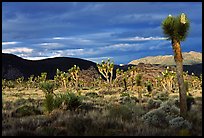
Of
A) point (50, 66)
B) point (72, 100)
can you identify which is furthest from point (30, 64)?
point (72, 100)

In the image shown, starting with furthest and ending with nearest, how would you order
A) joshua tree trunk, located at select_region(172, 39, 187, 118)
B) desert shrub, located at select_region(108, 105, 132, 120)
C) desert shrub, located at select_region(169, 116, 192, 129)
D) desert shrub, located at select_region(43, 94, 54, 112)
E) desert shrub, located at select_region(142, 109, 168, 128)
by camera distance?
desert shrub, located at select_region(43, 94, 54, 112) → desert shrub, located at select_region(108, 105, 132, 120) → joshua tree trunk, located at select_region(172, 39, 187, 118) → desert shrub, located at select_region(142, 109, 168, 128) → desert shrub, located at select_region(169, 116, 192, 129)

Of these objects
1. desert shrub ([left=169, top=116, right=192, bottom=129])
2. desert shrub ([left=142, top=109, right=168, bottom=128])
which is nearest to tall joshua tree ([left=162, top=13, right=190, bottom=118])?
desert shrub ([left=142, top=109, right=168, bottom=128])

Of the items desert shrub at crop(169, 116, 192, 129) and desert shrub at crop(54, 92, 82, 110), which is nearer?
desert shrub at crop(169, 116, 192, 129)

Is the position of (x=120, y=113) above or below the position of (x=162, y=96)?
below

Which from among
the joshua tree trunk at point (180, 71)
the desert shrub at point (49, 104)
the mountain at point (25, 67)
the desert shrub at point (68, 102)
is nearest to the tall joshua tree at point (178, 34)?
the joshua tree trunk at point (180, 71)

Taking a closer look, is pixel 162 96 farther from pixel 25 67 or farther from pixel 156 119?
pixel 25 67

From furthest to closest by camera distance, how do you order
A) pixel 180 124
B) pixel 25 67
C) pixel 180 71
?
pixel 25 67 → pixel 180 71 → pixel 180 124

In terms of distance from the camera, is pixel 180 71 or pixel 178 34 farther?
pixel 180 71

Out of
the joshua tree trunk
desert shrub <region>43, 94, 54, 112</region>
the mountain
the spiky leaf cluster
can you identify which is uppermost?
the mountain

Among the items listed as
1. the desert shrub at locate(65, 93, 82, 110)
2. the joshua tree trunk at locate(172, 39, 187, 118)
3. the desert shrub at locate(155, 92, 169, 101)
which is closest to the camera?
the joshua tree trunk at locate(172, 39, 187, 118)

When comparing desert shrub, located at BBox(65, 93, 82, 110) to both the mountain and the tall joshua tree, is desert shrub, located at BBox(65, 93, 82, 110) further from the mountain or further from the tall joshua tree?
the mountain

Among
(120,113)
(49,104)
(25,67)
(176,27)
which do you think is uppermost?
(25,67)

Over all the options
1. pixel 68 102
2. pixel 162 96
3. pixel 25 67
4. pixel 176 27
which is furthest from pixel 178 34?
pixel 25 67

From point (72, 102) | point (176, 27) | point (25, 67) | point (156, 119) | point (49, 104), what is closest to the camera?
point (156, 119)
